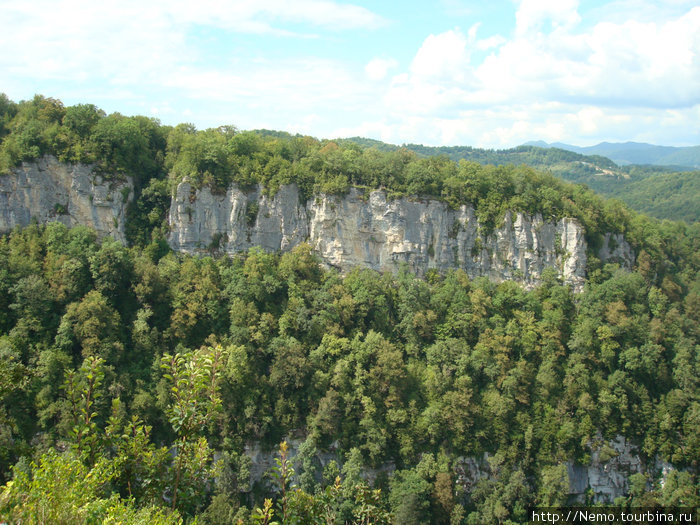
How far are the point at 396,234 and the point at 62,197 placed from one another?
23594mm

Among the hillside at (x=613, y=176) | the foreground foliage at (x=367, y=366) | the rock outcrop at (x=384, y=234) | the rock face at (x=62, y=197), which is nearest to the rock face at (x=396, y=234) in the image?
the rock outcrop at (x=384, y=234)

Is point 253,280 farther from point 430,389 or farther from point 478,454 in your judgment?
point 478,454

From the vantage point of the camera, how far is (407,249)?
119 feet

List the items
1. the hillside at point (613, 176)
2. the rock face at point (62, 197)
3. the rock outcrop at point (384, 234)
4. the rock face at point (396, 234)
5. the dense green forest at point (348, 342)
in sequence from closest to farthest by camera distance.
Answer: the dense green forest at point (348, 342)
the rock face at point (62, 197)
the rock outcrop at point (384, 234)
the rock face at point (396, 234)
the hillside at point (613, 176)

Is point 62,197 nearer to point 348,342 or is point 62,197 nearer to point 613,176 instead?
point 348,342

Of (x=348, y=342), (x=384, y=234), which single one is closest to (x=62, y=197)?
(x=348, y=342)

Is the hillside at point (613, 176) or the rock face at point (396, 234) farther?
the hillside at point (613, 176)

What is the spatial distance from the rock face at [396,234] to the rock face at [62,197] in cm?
656

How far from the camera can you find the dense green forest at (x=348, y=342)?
25.5m

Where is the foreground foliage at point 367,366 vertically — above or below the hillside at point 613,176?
below

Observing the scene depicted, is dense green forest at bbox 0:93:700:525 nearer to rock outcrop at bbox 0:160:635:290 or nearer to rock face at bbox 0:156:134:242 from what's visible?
rock face at bbox 0:156:134:242

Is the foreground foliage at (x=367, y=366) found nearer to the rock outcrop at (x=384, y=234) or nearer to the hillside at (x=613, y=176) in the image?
the rock outcrop at (x=384, y=234)

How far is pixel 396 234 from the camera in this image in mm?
36031

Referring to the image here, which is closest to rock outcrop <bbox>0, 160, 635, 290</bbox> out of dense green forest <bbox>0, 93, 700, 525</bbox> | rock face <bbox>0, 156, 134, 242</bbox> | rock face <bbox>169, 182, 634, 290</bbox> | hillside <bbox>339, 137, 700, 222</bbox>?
rock face <bbox>169, 182, 634, 290</bbox>
